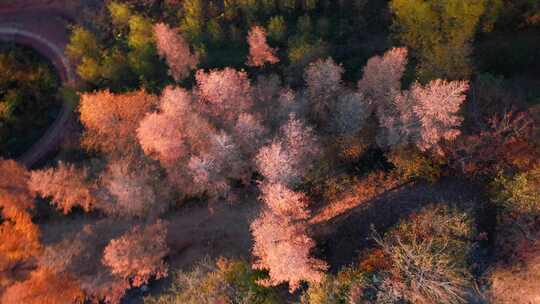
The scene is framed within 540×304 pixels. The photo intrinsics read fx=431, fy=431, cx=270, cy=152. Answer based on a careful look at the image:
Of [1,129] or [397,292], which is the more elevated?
[1,129]

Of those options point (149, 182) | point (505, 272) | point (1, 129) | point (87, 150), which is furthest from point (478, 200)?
point (1, 129)

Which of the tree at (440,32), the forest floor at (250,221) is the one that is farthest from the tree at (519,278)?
the tree at (440,32)

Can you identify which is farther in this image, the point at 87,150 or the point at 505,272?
the point at 87,150

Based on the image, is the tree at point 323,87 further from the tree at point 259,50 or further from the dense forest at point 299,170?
the tree at point 259,50

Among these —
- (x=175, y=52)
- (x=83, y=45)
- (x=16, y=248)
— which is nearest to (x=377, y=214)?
(x=175, y=52)

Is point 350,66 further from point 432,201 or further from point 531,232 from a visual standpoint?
point 531,232

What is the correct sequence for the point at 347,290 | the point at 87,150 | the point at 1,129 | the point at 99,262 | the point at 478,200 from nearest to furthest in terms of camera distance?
the point at 347,290 < the point at 478,200 < the point at 99,262 < the point at 87,150 < the point at 1,129

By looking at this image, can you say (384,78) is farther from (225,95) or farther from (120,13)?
(120,13)

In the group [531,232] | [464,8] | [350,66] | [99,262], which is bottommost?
[99,262]
